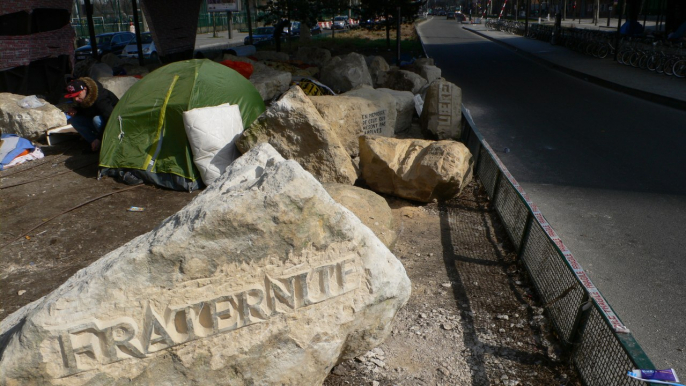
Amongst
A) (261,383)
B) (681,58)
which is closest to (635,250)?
(261,383)

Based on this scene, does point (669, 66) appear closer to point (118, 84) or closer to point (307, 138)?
point (307, 138)

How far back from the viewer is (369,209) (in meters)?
5.07

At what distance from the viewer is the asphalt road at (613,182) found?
445 centimetres

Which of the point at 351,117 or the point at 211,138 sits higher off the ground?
the point at 351,117

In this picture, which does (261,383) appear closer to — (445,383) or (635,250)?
(445,383)

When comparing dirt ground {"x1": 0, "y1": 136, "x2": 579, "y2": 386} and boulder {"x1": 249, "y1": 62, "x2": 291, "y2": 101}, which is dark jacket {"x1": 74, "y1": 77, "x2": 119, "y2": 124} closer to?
dirt ground {"x1": 0, "y1": 136, "x2": 579, "y2": 386}

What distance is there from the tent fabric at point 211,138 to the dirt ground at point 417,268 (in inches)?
19.8

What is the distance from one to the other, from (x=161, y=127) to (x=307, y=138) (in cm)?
204

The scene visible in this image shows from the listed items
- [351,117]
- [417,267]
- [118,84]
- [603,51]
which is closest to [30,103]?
[118,84]

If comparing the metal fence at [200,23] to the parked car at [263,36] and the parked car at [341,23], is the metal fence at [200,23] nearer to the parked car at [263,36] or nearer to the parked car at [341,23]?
the parked car at [263,36]

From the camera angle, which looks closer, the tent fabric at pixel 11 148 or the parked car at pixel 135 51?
the tent fabric at pixel 11 148

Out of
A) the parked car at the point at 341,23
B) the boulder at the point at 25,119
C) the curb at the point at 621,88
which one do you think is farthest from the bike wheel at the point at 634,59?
the parked car at the point at 341,23

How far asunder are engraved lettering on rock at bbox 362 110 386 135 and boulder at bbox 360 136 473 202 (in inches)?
35.2

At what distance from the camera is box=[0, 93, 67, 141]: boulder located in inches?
343
